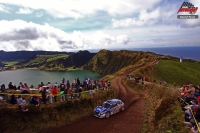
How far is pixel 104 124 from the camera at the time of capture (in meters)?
20.7

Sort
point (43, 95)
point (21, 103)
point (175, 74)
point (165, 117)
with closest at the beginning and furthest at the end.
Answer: point (165, 117) < point (21, 103) < point (43, 95) < point (175, 74)

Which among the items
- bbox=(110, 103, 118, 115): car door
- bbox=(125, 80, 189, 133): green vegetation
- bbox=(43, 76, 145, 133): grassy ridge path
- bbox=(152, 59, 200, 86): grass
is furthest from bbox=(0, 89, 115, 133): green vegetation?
bbox=(152, 59, 200, 86): grass

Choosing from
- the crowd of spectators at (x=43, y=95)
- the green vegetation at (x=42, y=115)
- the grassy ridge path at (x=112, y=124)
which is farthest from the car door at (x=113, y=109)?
the crowd of spectators at (x=43, y=95)

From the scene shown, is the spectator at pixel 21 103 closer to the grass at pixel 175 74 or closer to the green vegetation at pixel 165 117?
the green vegetation at pixel 165 117

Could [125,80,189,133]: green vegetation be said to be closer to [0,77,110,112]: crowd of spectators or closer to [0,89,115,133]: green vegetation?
[0,89,115,133]: green vegetation

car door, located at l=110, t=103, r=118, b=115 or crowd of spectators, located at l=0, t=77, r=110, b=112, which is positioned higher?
crowd of spectators, located at l=0, t=77, r=110, b=112

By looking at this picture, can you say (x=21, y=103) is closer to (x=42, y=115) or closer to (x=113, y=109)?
(x=42, y=115)

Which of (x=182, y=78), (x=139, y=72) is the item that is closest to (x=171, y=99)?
(x=139, y=72)

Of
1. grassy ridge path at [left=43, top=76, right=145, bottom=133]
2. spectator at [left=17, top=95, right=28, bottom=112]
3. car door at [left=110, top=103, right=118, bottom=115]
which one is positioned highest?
spectator at [left=17, top=95, right=28, bottom=112]

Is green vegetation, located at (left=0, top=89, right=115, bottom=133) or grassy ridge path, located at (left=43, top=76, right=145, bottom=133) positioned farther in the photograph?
grassy ridge path, located at (left=43, top=76, right=145, bottom=133)

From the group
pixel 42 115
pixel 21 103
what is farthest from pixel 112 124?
pixel 21 103

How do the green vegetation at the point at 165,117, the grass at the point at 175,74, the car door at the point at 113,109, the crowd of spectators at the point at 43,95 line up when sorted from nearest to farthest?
the green vegetation at the point at 165,117
the crowd of spectators at the point at 43,95
the car door at the point at 113,109
the grass at the point at 175,74

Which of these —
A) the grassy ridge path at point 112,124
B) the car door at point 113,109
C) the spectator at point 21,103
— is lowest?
the grassy ridge path at point 112,124

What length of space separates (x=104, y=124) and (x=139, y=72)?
37.7m
